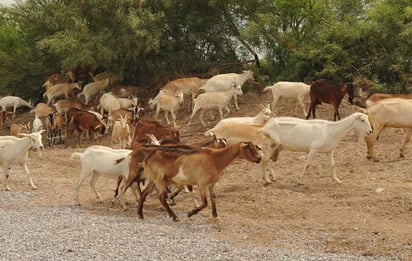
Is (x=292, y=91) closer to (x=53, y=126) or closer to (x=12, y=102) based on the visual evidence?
(x=53, y=126)

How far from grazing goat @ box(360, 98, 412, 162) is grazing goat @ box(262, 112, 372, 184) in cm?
146

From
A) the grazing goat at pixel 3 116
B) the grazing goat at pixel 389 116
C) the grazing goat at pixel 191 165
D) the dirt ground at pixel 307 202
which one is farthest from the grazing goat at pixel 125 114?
the grazing goat at pixel 191 165

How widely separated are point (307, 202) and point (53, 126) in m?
14.0

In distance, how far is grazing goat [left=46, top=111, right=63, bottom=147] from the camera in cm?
2384

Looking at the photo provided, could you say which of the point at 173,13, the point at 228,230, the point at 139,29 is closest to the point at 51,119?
the point at 139,29

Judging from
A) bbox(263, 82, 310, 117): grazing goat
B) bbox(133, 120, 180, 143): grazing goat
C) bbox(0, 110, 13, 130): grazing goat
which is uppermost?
bbox(263, 82, 310, 117): grazing goat

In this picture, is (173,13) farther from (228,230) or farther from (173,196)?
(228,230)

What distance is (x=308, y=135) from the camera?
538 inches

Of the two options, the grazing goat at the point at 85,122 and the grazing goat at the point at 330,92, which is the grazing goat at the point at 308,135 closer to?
the grazing goat at the point at 330,92

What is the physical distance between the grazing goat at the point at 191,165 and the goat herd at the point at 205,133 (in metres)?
0.02

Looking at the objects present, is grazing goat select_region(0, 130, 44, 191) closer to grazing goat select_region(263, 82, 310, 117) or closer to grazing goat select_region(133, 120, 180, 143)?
grazing goat select_region(133, 120, 180, 143)

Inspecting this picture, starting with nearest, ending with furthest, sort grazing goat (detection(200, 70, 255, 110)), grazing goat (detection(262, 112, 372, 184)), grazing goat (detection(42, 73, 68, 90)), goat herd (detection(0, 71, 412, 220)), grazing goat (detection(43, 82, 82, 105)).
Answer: goat herd (detection(0, 71, 412, 220)) → grazing goat (detection(262, 112, 372, 184)) → grazing goat (detection(200, 70, 255, 110)) → grazing goat (detection(43, 82, 82, 105)) → grazing goat (detection(42, 73, 68, 90))

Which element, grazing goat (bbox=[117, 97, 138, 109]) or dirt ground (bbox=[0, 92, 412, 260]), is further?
grazing goat (bbox=[117, 97, 138, 109])

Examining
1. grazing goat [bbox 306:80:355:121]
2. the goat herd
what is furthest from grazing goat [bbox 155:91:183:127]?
grazing goat [bbox 306:80:355:121]
